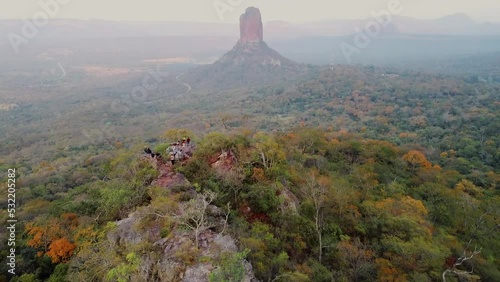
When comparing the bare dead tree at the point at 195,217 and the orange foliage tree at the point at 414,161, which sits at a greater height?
the bare dead tree at the point at 195,217

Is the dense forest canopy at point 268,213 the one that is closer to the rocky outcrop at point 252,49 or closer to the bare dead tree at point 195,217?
the bare dead tree at point 195,217

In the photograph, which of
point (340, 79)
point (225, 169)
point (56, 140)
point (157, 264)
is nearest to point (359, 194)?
point (225, 169)

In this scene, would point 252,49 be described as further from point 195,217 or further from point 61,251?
point 195,217

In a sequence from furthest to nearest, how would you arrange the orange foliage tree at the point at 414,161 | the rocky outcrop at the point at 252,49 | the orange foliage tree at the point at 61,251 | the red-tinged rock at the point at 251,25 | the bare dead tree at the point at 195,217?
the red-tinged rock at the point at 251,25 < the rocky outcrop at the point at 252,49 < the orange foliage tree at the point at 414,161 < the orange foliage tree at the point at 61,251 < the bare dead tree at the point at 195,217

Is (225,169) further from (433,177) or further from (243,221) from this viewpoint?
(433,177)

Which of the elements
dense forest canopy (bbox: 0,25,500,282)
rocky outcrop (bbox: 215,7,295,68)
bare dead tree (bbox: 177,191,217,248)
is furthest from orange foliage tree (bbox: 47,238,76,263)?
rocky outcrop (bbox: 215,7,295,68)

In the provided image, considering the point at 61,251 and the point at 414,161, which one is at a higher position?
the point at 61,251

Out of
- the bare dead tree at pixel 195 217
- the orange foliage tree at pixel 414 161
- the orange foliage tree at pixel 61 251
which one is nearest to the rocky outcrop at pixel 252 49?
the orange foliage tree at pixel 414 161

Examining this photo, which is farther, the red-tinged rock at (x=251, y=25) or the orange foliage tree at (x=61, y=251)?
the red-tinged rock at (x=251, y=25)

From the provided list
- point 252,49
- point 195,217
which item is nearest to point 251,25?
point 252,49
